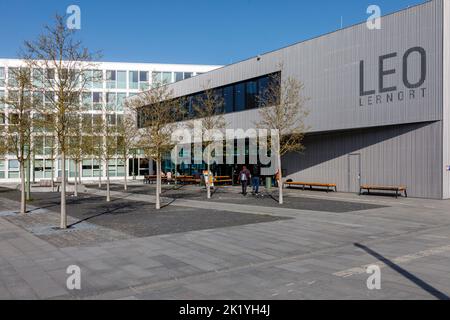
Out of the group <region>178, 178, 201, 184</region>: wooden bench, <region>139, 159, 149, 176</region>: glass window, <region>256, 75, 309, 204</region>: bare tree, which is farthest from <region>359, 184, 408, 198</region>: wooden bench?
<region>139, 159, 149, 176</region>: glass window

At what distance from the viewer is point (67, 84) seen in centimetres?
1211

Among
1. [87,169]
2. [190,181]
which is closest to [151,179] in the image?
[190,181]

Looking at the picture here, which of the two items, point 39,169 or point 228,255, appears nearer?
point 228,255

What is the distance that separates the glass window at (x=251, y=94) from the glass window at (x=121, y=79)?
2645cm

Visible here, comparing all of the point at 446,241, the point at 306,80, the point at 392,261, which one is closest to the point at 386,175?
the point at 306,80

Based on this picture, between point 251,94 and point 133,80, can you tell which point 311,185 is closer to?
point 251,94

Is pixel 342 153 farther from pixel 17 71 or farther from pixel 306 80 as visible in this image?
pixel 17 71

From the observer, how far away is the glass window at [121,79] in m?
53.6

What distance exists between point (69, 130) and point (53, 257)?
5131 mm

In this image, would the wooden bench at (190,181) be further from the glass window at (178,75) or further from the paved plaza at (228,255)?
the paved plaza at (228,255)

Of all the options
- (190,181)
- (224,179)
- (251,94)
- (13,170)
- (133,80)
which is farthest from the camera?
(133,80)

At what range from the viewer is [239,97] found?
3312 cm

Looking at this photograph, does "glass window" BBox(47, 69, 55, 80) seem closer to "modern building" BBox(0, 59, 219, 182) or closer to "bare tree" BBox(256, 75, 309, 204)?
"bare tree" BBox(256, 75, 309, 204)

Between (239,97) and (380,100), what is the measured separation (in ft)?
43.5
